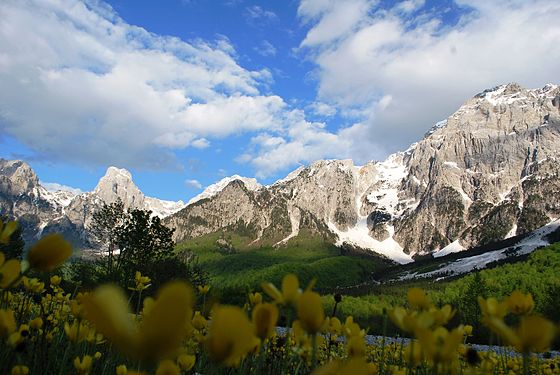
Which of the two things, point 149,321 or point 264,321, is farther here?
point 264,321

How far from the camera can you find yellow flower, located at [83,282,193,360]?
0.75 m

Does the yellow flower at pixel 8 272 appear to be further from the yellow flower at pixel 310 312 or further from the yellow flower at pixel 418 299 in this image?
the yellow flower at pixel 418 299

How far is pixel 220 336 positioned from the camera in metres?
1.01

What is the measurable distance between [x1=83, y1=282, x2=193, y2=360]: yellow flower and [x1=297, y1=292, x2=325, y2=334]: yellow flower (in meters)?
0.79

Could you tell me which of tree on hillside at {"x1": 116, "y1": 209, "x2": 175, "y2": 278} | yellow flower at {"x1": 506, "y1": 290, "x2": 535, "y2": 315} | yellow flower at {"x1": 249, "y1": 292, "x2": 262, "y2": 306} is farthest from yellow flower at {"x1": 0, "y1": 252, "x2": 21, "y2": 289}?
tree on hillside at {"x1": 116, "y1": 209, "x2": 175, "y2": 278}

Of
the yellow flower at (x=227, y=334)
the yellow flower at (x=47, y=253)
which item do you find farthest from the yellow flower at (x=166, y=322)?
the yellow flower at (x=47, y=253)

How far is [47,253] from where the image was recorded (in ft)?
5.01

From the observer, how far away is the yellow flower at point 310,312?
1509mm

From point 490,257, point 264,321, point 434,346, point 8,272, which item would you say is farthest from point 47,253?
point 490,257

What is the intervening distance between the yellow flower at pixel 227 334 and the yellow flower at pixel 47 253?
0.82 meters

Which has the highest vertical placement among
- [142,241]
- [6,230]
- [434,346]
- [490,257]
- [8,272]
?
[490,257]

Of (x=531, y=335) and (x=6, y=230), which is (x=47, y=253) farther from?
(x=531, y=335)

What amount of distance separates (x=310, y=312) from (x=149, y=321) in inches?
33.1

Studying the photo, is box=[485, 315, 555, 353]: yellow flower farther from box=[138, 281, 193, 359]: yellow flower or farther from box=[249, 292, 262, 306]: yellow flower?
box=[249, 292, 262, 306]: yellow flower
